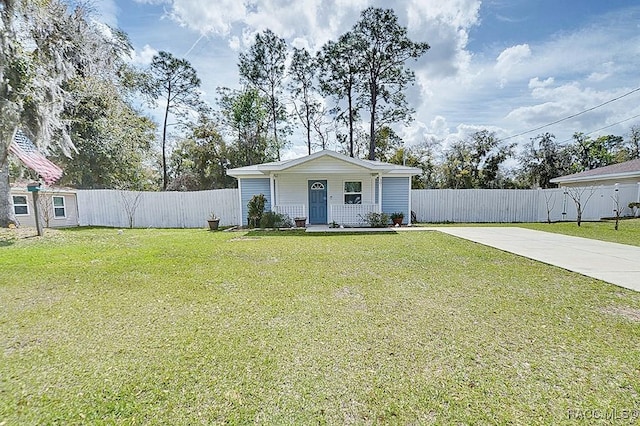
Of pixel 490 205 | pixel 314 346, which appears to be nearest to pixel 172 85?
pixel 490 205

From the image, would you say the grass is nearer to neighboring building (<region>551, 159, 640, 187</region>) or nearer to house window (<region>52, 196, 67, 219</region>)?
house window (<region>52, 196, 67, 219</region>)

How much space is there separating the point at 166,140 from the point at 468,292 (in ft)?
88.8

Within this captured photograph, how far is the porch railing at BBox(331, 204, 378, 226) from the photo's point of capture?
13367 millimetres

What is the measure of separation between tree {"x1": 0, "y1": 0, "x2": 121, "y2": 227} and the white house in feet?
22.3

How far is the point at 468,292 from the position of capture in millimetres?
4391

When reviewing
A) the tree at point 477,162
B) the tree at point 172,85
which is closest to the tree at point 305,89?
the tree at point 172,85

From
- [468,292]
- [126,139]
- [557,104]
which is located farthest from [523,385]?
[557,104]

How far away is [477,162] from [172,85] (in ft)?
89.8

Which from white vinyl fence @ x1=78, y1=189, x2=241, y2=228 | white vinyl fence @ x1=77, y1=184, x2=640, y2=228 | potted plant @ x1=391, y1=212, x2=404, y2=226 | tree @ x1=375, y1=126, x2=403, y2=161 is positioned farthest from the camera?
tree @ x1=375, y1=126, x2=403, y2=161

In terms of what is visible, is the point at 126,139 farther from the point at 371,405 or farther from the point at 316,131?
the point at 371,405

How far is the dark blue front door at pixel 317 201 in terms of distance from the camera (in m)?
14.3

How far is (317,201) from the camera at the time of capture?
14.4 meters

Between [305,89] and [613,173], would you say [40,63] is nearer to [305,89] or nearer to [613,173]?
[305,89]

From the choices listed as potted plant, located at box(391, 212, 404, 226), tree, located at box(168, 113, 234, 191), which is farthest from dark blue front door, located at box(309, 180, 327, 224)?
tree, located at box(168, 113, 234, 191)
